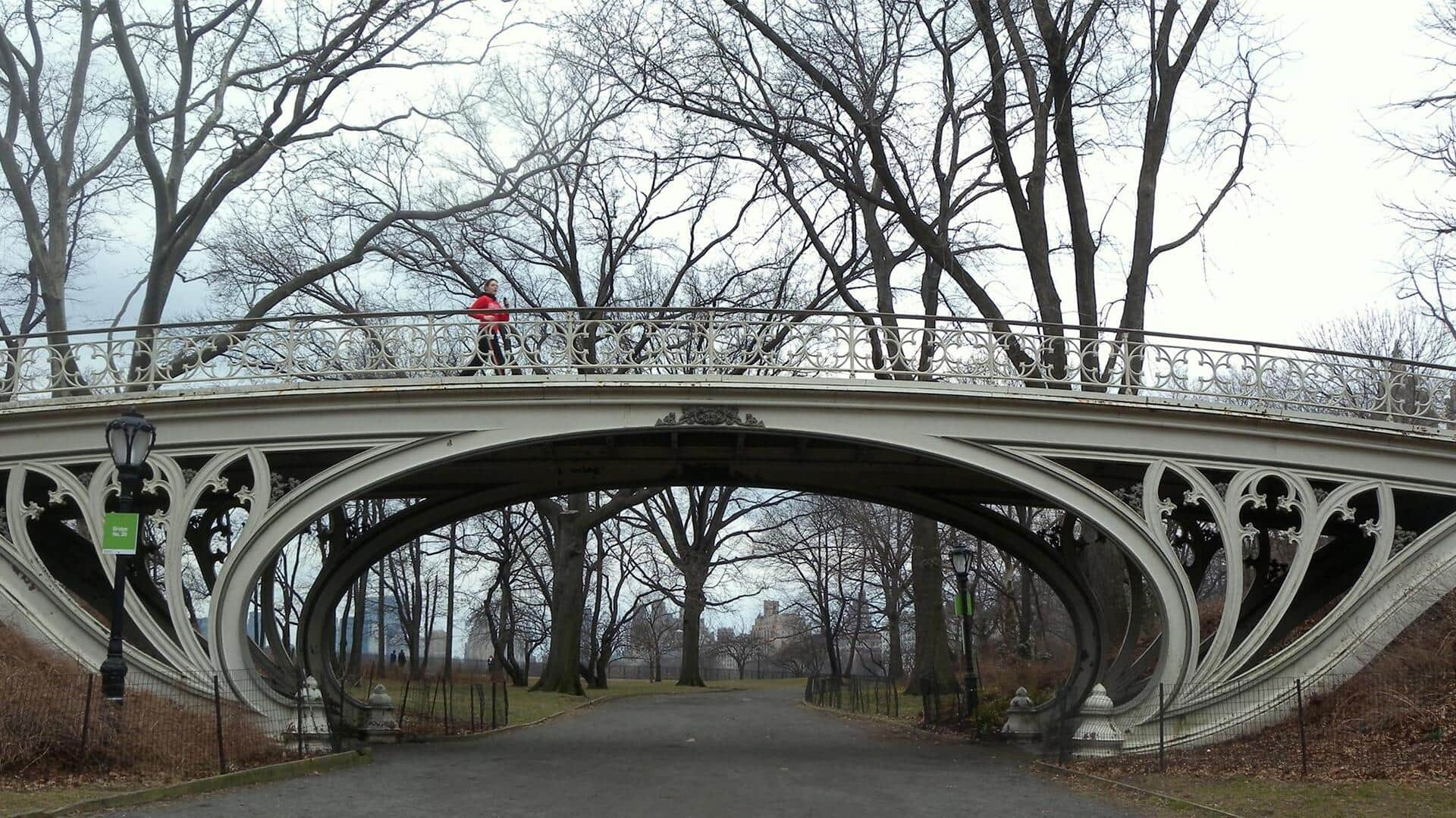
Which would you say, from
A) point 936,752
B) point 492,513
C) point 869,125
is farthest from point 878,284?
point 492,513

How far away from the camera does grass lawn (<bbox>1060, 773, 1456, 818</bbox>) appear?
10609mm

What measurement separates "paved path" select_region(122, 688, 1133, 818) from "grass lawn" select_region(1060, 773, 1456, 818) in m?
0.85

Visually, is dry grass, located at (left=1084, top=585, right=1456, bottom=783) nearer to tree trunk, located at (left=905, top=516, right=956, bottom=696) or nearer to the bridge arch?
the bridge arch

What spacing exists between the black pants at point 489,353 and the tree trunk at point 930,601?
13350mm

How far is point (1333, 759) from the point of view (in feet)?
43.2

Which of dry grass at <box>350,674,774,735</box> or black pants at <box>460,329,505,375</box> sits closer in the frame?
black pants at <box>460,329,505,375</box>

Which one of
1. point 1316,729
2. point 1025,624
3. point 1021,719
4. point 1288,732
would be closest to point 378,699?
point 1021,719

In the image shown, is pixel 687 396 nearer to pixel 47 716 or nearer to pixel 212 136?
pixel 47 716

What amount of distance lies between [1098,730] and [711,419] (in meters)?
6.27

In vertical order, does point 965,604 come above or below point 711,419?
below

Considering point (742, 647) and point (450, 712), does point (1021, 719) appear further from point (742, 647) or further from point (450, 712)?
point (742, 647)

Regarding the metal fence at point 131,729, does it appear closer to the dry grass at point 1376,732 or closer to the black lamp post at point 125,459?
the black lamp post at point 125,459

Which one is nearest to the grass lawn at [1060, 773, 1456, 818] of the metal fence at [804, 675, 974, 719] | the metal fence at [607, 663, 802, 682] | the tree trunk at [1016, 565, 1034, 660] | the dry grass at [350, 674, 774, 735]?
the metal fence at [804, 675, 974, 719]

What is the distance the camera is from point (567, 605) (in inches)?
1390
